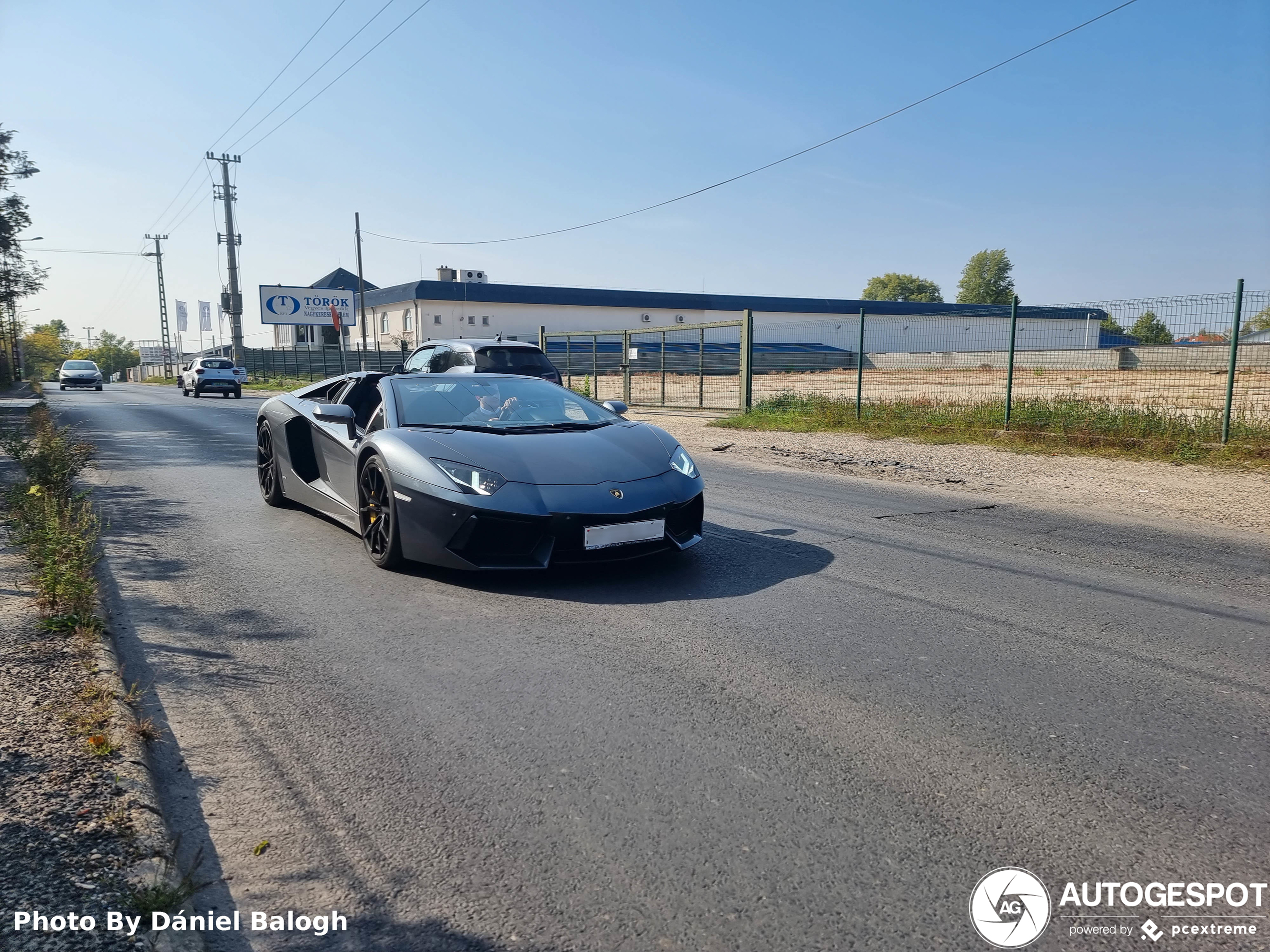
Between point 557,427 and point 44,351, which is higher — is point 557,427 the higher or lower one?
the lower one

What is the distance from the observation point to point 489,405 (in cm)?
589

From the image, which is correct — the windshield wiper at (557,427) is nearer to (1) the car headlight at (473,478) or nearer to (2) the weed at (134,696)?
(1) the car headlight at (473,478)

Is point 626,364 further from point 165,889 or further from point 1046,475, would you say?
point 165,889

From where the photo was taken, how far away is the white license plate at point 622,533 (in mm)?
4723

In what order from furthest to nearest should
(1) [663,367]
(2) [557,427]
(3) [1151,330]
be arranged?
(1) [663,367], (3) [1151,330], (2) [557,427]

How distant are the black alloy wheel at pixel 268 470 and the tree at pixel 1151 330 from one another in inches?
410

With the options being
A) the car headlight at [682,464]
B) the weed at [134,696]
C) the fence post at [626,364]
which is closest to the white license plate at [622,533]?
the car headlight at [682,464]

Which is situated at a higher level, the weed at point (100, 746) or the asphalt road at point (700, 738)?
the weed at point (100, 746)

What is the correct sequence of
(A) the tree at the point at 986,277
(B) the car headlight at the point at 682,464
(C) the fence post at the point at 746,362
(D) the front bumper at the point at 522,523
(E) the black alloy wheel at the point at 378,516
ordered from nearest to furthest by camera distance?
(D) the front bumper at the point at 522,523 < (E) the black alloy wheel at the point at 378,516 < (B) the car headlight at the point at 682,464 < (C) the fence post at the point at 746,362 < (A) the tree at the point at 986,277

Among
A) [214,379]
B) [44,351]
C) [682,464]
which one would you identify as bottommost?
[214,379]

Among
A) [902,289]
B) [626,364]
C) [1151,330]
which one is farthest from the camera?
[902,289]

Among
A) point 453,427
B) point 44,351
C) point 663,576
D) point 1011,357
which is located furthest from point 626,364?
point 44,351

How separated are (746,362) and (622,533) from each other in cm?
1372

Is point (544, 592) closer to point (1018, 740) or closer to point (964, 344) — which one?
point (1018, 740)
